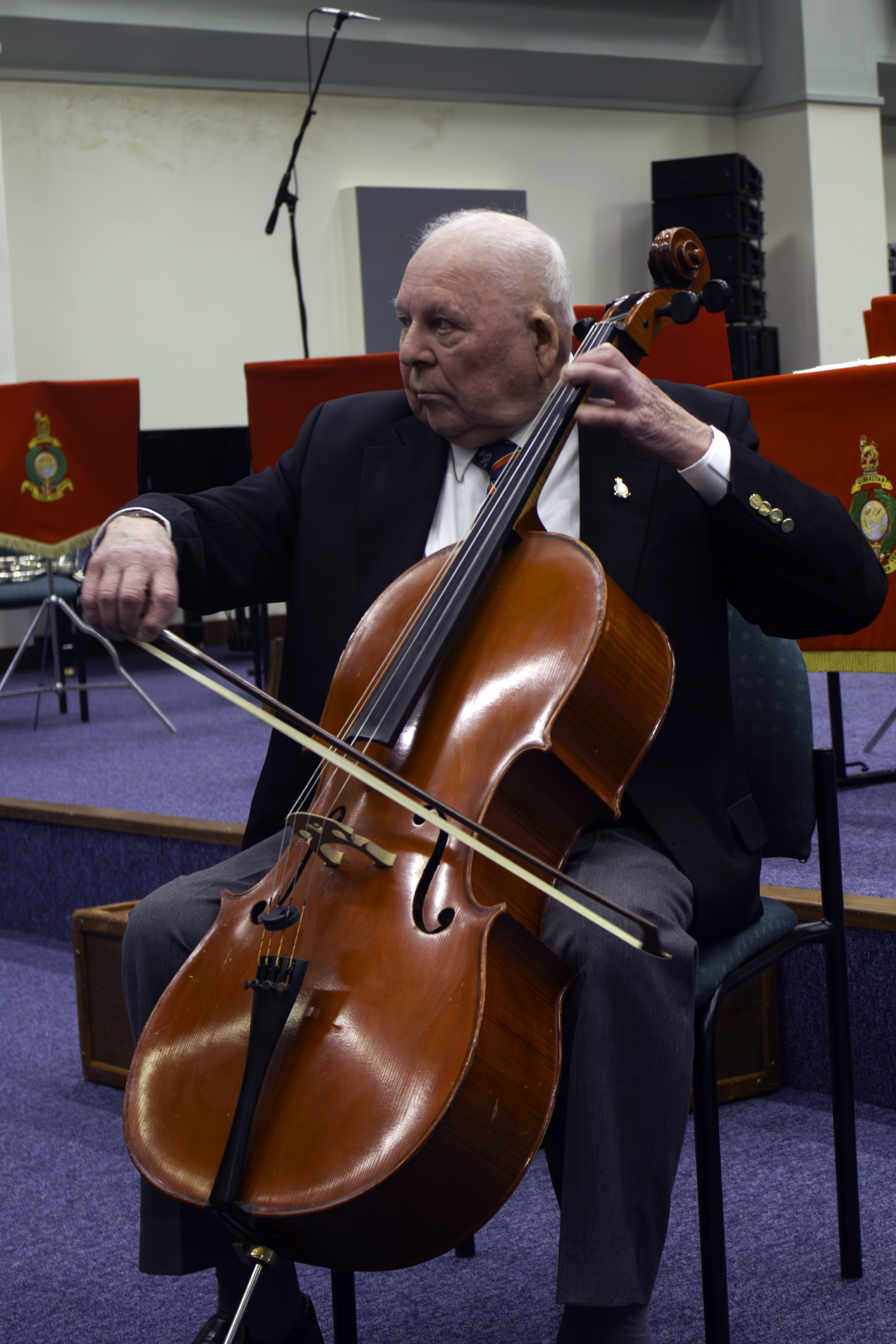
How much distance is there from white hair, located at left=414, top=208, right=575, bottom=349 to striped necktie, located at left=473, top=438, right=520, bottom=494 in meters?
0.10

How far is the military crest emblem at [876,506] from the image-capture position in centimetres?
212

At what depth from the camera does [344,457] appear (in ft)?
4.41

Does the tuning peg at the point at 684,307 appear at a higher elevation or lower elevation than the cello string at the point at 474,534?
higher

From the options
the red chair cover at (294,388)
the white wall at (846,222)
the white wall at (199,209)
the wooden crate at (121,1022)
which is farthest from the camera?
the white wall at (846,222)

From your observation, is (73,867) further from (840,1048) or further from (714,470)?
(714,470)

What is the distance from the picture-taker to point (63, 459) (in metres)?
3.55

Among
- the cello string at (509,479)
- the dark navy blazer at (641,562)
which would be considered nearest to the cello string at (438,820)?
the cello string at (509,479)

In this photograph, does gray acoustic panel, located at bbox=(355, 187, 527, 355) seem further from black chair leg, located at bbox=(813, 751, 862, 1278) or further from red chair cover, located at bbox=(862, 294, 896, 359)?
black chair leg, located at bbox=(813, 751, 862, 1278)

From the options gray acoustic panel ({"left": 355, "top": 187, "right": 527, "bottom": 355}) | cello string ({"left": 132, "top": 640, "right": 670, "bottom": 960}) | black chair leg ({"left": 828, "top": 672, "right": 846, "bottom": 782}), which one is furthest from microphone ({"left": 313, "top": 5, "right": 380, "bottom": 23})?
cello string ({"left": 132, "top": 640, "right": 670, "bottom": 960})

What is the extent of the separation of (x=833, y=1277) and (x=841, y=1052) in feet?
0.68

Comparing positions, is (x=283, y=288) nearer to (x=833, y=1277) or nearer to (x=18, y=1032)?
(x=18, y=1032)

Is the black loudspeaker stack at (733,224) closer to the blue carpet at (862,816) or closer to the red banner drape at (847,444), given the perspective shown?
the blue carpet at (862,816)

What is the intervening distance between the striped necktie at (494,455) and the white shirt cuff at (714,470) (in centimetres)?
20

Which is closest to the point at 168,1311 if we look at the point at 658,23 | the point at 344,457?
the point at 344,457
